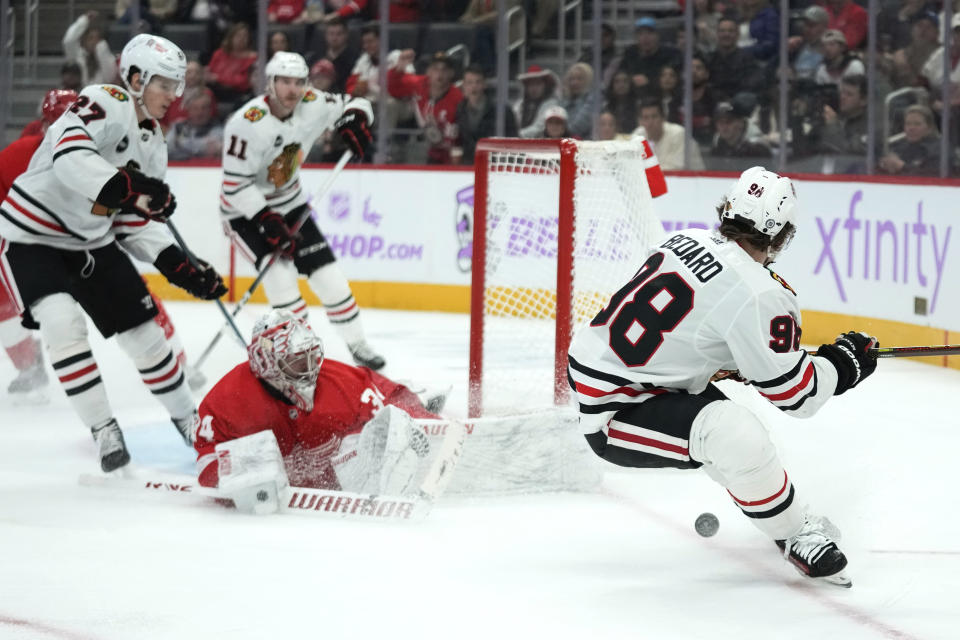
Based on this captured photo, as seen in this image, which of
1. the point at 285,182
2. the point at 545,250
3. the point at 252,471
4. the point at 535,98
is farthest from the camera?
the point at 535,98

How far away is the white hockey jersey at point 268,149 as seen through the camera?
16.3ft

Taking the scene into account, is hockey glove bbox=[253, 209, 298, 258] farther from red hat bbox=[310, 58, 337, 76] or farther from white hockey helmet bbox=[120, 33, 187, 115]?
red hat bbox=[310, 58, 337, 76]

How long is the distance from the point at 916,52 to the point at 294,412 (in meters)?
3.60

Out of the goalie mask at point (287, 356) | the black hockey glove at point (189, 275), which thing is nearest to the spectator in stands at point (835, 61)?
the black hockey glove at point (189, 275)

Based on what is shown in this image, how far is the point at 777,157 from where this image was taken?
632 centimetres

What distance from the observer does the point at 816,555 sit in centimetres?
253

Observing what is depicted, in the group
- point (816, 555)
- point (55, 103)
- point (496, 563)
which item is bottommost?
point (496, 563)

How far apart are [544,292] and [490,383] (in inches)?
12.9

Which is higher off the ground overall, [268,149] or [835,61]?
[835,61]

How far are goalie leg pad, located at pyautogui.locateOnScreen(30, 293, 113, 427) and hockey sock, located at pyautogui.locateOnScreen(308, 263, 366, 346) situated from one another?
61.9 inches

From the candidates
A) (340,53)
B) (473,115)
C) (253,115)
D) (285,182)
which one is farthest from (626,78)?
(253,115)

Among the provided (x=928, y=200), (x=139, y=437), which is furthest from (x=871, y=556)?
(x=928, y=200)

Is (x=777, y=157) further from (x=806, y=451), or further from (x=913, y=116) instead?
(x=806, y=451)

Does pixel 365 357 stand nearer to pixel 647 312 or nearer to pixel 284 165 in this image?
pixel 284 165
